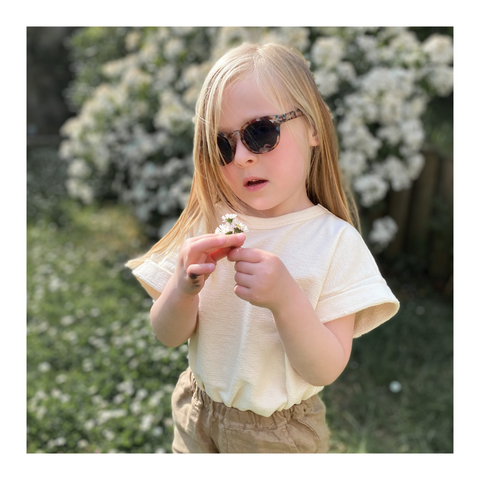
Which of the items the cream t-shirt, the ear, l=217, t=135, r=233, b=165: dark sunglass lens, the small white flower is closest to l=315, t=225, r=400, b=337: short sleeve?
the cream t-shirt

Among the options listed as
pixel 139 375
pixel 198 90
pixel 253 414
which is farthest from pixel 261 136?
pixel 198 90

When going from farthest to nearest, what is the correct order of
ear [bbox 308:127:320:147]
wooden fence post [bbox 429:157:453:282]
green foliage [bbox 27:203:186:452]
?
wooden fence post [bbox 429:157:453:282] → green foliage [bbox 27:203:186:452] → ear [bbox 308:127:320:147]

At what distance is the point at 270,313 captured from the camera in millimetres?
1383

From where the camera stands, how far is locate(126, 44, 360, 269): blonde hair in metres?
1.34

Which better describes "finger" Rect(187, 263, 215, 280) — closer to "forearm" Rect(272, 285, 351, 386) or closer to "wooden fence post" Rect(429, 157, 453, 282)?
"forearm" Rect(272, 285, 351, 386)

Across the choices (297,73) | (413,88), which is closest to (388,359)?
(413,88)

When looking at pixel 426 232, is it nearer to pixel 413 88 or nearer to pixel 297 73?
pixel 413 88

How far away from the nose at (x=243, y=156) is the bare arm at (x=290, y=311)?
0.25 meters

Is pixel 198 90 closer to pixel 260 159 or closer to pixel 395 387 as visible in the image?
pixel 395 387

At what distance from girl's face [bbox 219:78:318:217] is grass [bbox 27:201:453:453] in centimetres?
172

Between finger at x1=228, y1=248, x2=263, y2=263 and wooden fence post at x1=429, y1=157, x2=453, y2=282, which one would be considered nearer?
finger at x1=228, y1=248, x2=263, y2=263

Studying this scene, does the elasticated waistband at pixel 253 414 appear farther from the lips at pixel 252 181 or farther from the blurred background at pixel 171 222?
the blurred background at pixel 171 222

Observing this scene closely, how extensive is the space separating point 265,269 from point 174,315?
0.33m

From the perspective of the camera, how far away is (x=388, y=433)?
2.75 meters
